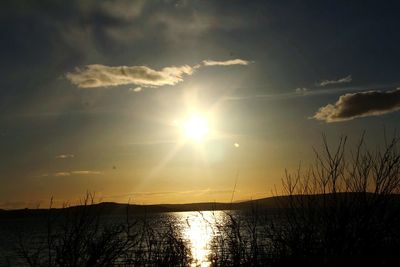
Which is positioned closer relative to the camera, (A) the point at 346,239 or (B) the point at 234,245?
(A) the point at 346,239

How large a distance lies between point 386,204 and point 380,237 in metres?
0.90

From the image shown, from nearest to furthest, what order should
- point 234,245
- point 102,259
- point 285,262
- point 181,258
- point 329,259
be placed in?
1. point 329,259
2. point 102,259
3. point 285,262
4. point 234,245
5. point 181,258

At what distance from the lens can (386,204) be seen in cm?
981

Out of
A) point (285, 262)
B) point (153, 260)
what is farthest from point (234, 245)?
point (153, 260)

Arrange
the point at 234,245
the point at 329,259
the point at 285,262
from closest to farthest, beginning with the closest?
the point at 329,259, the point at 285,262, the point at 234,245

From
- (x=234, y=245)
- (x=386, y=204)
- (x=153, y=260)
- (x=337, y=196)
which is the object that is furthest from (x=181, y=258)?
(x=386, y=204)

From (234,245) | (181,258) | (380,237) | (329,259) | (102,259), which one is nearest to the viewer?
(329,259)

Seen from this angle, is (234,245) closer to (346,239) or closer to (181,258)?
(181,258)

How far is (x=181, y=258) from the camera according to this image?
14250mm

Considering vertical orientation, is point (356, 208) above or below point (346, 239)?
above

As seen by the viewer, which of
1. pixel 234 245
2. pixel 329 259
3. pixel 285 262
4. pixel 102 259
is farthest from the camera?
pixel 234 245

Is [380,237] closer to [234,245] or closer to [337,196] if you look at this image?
[337,196]

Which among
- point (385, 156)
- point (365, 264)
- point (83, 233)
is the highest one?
point (385, 156)

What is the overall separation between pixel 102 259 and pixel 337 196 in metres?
5.53
